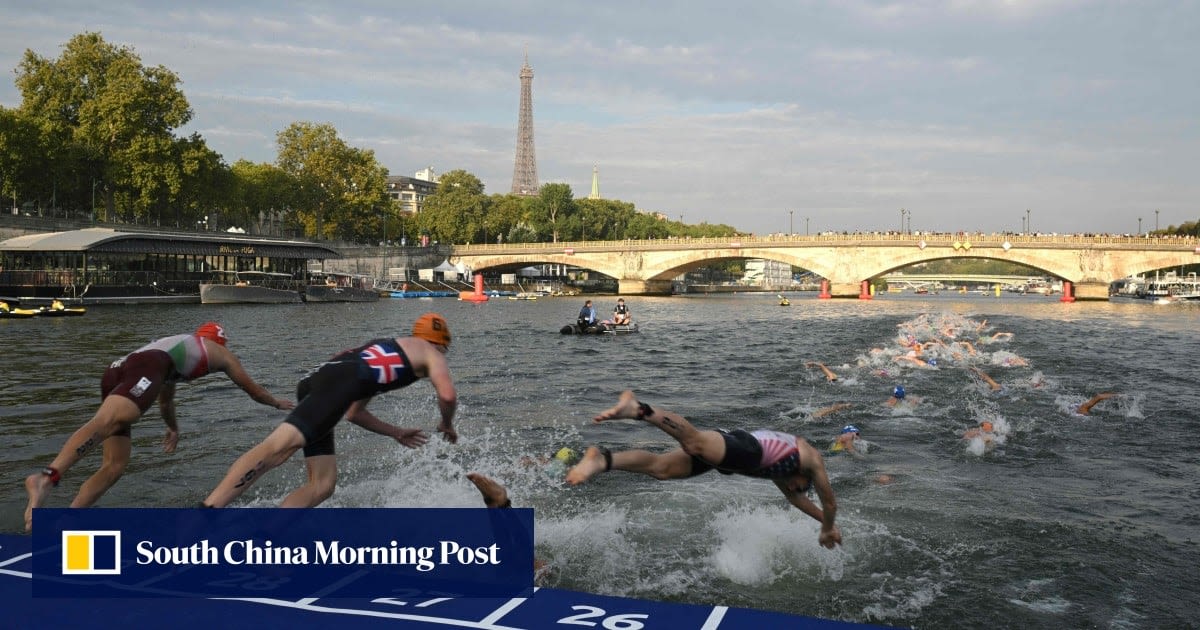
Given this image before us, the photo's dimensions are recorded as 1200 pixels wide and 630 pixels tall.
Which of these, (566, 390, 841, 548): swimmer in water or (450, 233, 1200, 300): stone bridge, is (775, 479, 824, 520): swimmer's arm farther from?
(450, 233, 1200, 300): stone bridge

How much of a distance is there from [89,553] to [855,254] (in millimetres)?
99833

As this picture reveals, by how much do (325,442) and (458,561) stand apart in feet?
5.19

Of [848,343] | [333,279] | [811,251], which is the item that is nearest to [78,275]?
[333,279]

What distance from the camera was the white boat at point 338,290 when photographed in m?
77.3

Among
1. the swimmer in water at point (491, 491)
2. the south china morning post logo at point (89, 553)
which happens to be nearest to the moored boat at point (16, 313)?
the south china morning post logo at point (89, 553)

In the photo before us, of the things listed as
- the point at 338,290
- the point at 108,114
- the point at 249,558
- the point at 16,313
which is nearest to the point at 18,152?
the point at 108,114

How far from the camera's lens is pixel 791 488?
311 inches

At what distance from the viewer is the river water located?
8305 mm

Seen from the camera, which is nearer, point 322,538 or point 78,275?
point 322,538

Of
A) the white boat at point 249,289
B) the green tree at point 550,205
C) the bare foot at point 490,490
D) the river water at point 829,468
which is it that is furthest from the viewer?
the green tree at point 550,205

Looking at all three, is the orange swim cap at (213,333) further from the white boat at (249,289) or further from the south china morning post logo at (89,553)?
the white boat at (249,289)

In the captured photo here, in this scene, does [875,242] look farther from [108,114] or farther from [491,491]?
[491,491]

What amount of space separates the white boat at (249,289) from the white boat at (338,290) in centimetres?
147

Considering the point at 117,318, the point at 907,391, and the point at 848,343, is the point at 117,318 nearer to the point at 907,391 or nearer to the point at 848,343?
the point at 848,343
